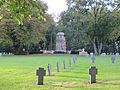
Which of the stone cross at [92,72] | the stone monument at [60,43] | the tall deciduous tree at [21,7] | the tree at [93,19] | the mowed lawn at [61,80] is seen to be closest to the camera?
the tall deciduous tree at [21,7]

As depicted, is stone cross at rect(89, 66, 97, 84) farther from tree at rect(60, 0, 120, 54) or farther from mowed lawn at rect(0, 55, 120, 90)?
tree at rect(60, 0, 120, 54)

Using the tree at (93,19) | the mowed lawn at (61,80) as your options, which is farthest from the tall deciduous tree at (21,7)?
the tree at (93,19)

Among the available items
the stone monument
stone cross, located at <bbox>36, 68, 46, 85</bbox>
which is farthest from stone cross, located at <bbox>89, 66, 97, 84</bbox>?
the stone monument

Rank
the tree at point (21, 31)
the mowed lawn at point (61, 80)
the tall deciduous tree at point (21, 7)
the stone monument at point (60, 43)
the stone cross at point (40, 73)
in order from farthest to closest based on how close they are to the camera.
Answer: the stone monument at point (60, 43) → the tree at point (21, 31) → the stone cross at point (40, 73) → the mowed lawn at point (61, 80) → the tall deciduous tree at point (21, 7)

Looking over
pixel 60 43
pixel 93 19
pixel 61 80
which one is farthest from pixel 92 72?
pixel 60 43

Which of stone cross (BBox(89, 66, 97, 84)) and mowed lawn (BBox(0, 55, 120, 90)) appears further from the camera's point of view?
stone cross (BBox(89, 66, 97, 84))

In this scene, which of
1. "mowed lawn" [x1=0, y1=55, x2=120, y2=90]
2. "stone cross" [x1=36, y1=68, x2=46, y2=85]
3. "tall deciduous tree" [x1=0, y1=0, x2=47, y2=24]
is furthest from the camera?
"stone cross" [x1=36, y1=68, x2=46, y2=85]

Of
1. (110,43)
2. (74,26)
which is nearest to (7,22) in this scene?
(74,26)

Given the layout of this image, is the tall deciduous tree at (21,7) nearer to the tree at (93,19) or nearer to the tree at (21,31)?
the tree at (21,31)

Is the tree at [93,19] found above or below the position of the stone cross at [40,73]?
above

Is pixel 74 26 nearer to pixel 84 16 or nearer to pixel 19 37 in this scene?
pixel 84 16

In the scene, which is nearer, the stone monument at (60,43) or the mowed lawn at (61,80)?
the mowed lawn at (61,80)

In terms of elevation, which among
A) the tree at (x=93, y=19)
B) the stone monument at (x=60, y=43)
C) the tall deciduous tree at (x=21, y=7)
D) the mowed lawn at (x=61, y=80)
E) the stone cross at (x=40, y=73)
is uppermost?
the tree at (x=93, y=19)

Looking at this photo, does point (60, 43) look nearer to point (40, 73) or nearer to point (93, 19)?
point (93, 19)
